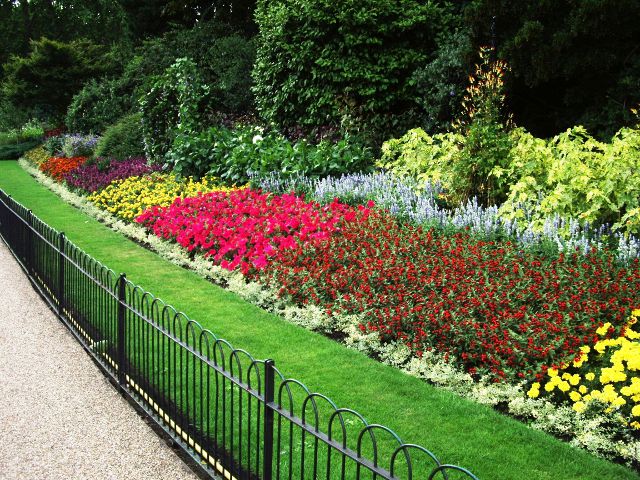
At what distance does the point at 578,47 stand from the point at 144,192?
27.5 feet

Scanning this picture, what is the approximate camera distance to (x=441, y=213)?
8211 millimetres

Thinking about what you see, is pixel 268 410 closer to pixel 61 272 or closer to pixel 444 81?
pixel 61 272

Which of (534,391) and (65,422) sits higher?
(534,391)

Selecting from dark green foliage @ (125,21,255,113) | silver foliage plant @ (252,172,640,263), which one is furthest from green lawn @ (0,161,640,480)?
dark green foliage @ (125,21,255,113)

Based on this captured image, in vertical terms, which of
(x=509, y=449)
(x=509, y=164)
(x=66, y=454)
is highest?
(x=509, y=164)

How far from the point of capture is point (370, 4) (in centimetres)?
1338

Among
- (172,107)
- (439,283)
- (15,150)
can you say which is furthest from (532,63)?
(15,150)

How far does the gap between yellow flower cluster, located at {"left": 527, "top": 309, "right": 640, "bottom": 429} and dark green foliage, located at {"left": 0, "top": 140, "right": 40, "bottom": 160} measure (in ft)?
104

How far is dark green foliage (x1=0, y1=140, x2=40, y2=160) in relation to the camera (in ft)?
104

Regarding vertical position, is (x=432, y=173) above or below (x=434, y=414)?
above

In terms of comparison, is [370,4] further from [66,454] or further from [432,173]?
[66,454]

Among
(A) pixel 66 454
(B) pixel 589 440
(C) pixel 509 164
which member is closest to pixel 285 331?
(A) pixel 66 454

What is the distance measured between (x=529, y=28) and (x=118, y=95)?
1920 cm

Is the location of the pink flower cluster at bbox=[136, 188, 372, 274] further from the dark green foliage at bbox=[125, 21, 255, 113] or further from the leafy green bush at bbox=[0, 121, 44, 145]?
the leafy green bush at bbox=[0, 121, 44, 145]
